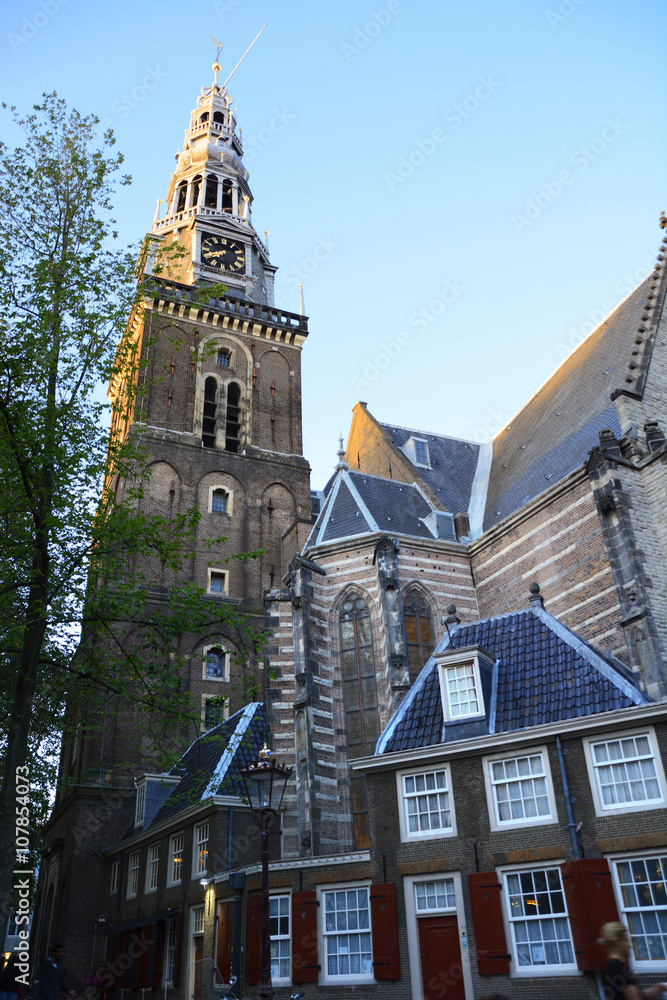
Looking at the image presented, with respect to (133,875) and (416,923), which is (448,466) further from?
(416,923)

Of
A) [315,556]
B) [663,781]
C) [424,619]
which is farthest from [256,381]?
[663,781]

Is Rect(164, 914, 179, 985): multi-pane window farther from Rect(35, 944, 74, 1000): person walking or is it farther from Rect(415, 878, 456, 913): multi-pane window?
Rect(35, 944, 74, 1000): person walking

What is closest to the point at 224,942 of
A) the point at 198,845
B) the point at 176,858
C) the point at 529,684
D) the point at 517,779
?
the point at 198,845

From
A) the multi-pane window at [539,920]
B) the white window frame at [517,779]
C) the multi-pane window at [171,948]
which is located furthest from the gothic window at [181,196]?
the multi-pane window at [539,920]

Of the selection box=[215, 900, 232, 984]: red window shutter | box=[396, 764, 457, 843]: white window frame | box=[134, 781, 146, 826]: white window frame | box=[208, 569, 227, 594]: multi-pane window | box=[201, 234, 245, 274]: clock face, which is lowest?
box=[215, 900, 232, 984]: red window shutter

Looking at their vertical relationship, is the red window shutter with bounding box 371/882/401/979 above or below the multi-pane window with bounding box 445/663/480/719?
below

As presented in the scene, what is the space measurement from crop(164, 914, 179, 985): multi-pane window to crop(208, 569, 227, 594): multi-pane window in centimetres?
1331

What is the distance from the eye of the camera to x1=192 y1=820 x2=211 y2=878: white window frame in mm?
18486

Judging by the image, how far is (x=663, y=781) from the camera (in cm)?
1261

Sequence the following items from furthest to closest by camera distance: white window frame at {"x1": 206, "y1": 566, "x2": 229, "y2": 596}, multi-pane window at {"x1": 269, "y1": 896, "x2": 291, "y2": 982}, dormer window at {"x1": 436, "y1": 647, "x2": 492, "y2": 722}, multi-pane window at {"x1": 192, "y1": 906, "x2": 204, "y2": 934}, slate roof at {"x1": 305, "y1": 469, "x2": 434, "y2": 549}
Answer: white window frame at {"x1": 206, "y1": 566, "x2": 229, "y2": 596} → slate roof at {"x1": 305, "y1": 469, "x2": 434, "y2": 549} → multi-pane window at {"x1": 192, "y1": 906, "x2": 204, "y2": 934} → dormer window at {"x1": 436, "y1": 647, "x2": 492, "y2": 722} → multi-pane window at {"x1": 269, "y1": 896, "x2": 291, "y2": 982}

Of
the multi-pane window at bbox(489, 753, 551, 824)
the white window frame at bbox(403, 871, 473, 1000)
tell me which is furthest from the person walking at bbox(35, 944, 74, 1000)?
the multi-pane window at bbox(489, 753, 551, 824)

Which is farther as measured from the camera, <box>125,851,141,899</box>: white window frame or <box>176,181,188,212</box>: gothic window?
<box>176,181,188,212</box>: gothic window

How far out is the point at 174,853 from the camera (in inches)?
804

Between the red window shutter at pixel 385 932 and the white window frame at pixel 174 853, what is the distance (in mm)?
6872
